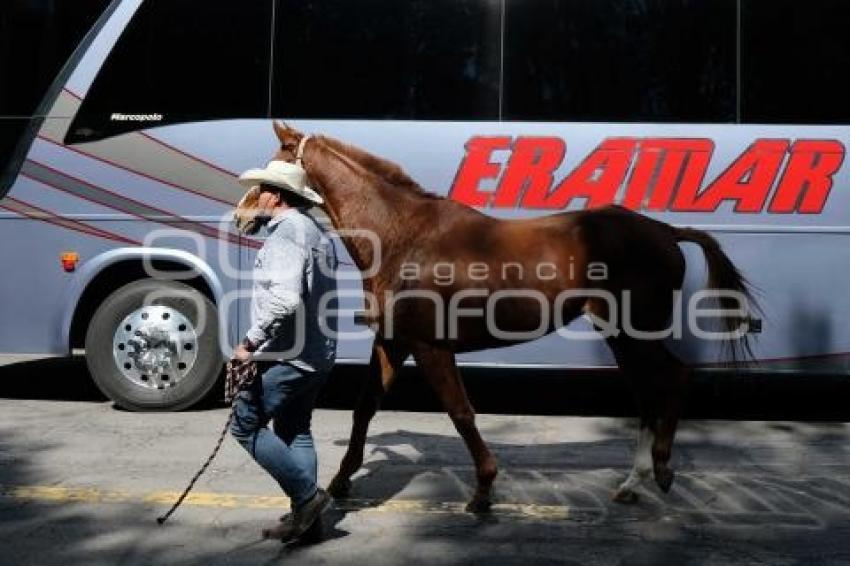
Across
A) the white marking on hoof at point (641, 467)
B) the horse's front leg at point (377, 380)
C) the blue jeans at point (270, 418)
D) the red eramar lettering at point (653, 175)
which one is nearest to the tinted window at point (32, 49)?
the red eramar lettering at point (653, 175)

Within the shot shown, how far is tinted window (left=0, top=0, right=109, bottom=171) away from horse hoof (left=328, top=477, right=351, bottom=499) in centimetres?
445

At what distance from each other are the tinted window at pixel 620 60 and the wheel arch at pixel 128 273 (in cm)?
276

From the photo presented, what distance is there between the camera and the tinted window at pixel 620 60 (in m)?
8.05

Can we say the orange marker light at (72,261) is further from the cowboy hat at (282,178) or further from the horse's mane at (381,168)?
the cowboy hat at (282,178)

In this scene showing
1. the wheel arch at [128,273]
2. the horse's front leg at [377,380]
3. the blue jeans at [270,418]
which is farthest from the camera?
the wheel arch at [128,273]

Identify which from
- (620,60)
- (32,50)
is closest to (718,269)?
(620,60)

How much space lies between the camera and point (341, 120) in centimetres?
828

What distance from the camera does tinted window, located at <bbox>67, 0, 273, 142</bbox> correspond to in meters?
8.34

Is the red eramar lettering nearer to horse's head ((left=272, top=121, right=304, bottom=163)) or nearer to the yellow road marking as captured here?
horse's head ((left=272, top=121, right=304, bottom=163))

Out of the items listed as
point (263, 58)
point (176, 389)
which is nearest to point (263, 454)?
→ point (176, 389)

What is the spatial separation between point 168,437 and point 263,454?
3.00 meters

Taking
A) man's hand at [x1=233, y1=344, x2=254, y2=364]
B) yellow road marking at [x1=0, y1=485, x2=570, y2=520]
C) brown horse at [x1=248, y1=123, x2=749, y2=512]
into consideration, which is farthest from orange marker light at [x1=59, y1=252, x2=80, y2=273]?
man's hand at [x1=233, y1=344, x2=254, y2=364]

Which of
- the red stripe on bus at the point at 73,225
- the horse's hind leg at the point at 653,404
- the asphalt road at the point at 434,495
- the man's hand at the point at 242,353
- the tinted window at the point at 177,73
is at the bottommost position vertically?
the asphalt road at the point at 434,495

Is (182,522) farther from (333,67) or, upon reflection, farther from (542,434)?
(333,67)
